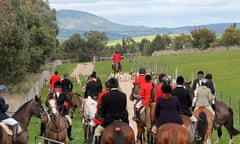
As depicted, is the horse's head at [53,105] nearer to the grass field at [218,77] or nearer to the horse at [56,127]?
the horse at [56,127]

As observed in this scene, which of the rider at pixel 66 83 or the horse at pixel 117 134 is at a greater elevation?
the horse at pixel 117 134

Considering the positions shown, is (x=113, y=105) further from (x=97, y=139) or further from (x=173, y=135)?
(x=173, y=135)

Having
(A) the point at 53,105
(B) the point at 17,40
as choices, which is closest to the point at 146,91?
(A) the point at 53,105

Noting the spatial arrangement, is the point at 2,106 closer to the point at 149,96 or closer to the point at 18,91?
the point at 149,96

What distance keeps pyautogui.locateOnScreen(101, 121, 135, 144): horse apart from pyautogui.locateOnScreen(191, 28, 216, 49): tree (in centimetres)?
10535

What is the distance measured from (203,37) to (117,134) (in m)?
108

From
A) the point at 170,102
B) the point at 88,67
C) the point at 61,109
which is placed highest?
the point at 170,102

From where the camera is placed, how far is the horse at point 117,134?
13.2 meters

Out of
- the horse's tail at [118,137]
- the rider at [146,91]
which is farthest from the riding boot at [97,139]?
the rider at [146,91]

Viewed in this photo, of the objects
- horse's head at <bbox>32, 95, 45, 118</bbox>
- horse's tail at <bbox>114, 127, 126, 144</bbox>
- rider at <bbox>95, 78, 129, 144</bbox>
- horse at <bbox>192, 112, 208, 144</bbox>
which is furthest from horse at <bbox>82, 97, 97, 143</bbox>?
horse's tail at <bbox>114, 127, 126, 144</bbox>

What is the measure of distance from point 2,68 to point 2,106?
103 ft

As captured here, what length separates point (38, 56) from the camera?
202 feet

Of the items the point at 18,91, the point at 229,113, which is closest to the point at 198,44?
the point at 18,91

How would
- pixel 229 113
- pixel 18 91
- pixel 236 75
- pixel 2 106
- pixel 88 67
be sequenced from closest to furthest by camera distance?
pixel 2 106, pixel 229 113, pixel 18 91, pixel 236 75, pixel 88 67
